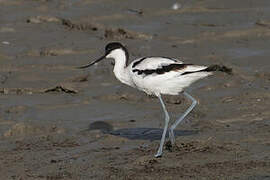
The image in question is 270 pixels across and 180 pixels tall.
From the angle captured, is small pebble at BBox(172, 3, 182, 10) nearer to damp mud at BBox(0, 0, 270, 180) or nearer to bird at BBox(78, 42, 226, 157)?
damp mud at BBox(0, 0, 270, 180)

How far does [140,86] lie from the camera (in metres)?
7.85

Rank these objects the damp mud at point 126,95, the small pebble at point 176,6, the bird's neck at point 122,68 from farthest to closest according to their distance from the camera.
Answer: the small pebble at point 176,6
the bird's neck at point 122,68
the damp mud at point 126,95

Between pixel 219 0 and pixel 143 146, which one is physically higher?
pixel 219 0

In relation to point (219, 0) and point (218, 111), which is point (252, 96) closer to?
point (218, 111)

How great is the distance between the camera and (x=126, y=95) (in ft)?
31.3

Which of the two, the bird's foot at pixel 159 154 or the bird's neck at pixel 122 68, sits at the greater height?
the bird's neck at pixel 122 68

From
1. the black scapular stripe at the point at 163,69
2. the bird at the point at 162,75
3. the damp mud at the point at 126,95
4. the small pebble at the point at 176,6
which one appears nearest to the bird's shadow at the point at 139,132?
the damp mud at the point at 126,95

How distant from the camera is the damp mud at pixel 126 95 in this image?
24.1ft

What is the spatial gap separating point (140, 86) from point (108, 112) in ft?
4.47

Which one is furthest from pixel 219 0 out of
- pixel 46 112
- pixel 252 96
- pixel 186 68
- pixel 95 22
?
pixel 186 68

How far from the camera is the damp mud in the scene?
7.34m

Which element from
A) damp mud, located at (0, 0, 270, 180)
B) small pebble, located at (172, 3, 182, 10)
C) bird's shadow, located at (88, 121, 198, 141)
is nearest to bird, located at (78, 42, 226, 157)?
bird's shadow, located at (88, 121, 198, 141)

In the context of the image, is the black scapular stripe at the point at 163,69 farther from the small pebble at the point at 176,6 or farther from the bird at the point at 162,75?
the small pebble at the point at 176,6

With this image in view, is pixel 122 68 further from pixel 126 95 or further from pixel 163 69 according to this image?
pixel 126 95
